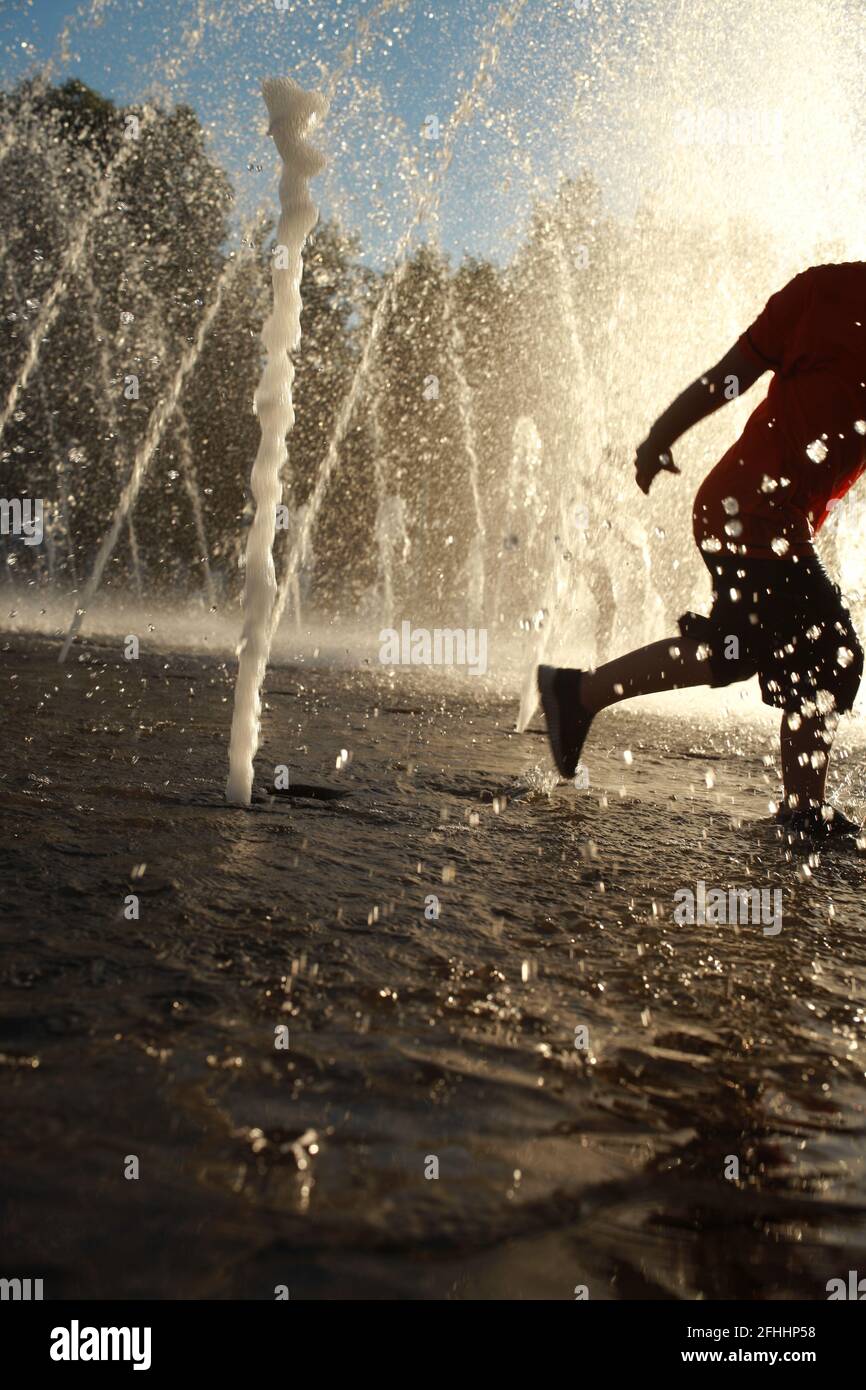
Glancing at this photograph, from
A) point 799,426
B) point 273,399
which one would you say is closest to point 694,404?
point 799,426

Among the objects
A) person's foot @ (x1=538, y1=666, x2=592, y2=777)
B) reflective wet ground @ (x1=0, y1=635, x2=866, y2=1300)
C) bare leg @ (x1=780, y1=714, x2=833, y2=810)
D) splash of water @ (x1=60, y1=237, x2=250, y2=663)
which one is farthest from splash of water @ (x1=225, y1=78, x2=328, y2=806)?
splash of water @ (x1=60, y1=237, x2=250, y2=663)

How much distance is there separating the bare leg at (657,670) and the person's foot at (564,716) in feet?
0.38

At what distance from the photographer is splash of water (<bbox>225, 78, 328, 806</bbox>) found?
10.6 ft

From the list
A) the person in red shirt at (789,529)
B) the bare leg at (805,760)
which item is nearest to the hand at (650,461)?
the person in red shirt at (789,529)

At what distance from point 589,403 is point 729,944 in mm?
13824

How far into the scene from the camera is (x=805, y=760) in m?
3.42

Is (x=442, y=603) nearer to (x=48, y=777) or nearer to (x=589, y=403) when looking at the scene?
(x=589, y=403)

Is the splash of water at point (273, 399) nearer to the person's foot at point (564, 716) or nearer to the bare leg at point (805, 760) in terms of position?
the person's foot at point (564, 716)

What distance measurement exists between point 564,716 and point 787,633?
701 mm

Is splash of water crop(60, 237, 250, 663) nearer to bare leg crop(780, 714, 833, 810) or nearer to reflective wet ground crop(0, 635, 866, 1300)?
bare leg crop(780, 714, 833, 810)

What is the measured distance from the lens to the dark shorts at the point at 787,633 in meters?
3.32

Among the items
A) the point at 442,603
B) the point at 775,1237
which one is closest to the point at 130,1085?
the point at 775,1237

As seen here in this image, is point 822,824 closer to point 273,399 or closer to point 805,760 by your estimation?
point 805,760
